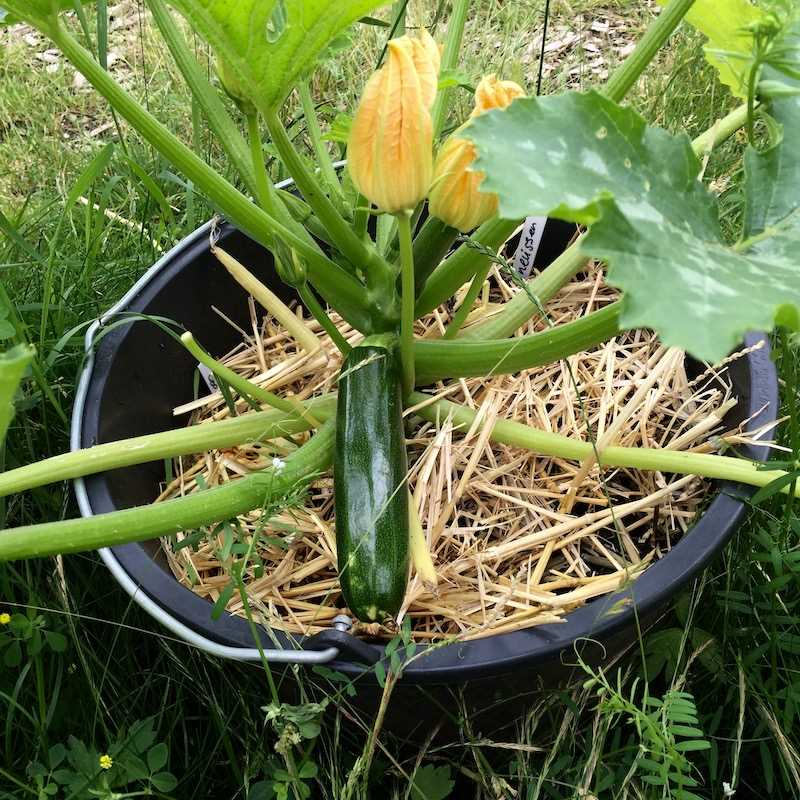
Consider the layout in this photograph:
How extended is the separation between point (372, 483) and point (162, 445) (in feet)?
0.92

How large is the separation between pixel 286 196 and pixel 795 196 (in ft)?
1.99

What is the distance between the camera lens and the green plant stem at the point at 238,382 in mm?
1076

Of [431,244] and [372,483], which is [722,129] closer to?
Result: [431,244]

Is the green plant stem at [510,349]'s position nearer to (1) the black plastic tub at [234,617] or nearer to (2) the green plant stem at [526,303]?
(2) the green plant stem at [526,303]

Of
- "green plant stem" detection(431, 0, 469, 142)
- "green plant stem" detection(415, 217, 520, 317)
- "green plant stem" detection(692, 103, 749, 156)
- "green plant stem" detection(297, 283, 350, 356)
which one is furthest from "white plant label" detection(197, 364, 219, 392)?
"green plant stem" detection(692, 103, 749, 156)

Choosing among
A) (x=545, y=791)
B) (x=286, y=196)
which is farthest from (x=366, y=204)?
(x=545, y=791)

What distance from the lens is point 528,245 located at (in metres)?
1.46

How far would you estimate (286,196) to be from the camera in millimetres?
1168

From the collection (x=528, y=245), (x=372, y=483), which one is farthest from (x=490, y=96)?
(x=528, y=245)

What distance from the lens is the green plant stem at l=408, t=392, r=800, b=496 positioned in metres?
1.05

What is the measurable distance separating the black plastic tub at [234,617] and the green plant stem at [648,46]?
0.38m

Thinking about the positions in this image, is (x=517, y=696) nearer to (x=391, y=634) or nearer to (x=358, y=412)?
(x=391, y=634)

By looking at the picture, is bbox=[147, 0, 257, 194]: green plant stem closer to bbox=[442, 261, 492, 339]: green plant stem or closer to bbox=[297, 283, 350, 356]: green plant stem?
bbox=[297, 283, 350, 356]: green plant stem

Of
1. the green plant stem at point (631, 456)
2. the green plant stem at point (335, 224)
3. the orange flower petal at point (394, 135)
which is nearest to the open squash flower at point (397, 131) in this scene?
the orange flower petal at point (394, 135)
